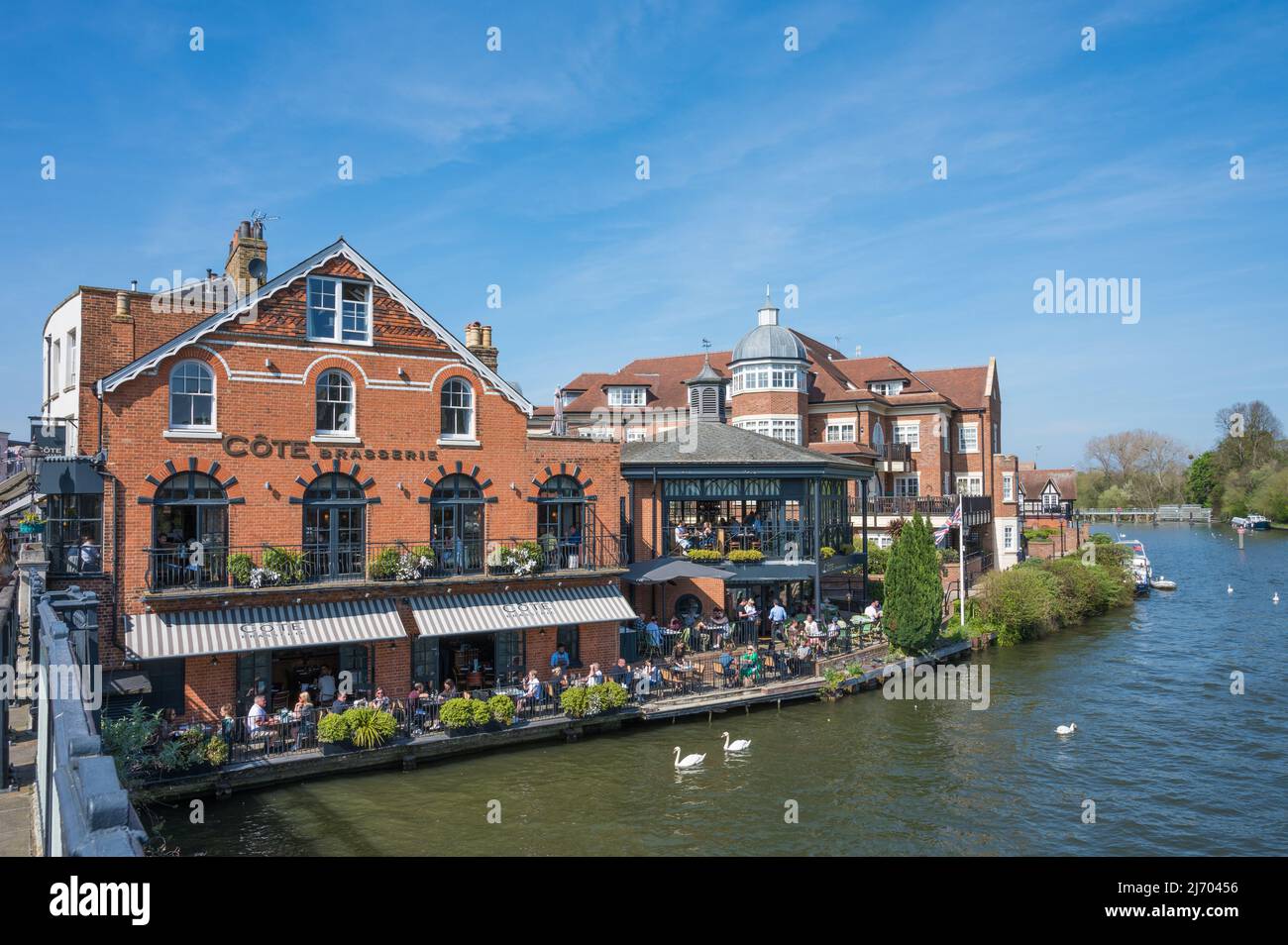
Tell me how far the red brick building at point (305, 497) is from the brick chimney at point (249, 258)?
0.06 m

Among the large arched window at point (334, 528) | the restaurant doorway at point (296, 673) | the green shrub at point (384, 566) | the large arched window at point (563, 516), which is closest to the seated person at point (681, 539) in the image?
the large arched window at point (563, 516)

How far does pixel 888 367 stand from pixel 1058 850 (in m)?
46.3


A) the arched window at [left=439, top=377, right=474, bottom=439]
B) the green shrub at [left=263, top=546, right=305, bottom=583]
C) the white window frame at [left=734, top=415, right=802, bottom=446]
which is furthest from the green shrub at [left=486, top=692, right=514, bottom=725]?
the white window frame at [left=734, top=415, right=802, bottom=446]

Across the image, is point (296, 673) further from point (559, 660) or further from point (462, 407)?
point (462, 407)

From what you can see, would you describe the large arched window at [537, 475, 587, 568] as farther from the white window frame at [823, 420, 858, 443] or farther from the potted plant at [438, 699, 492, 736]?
the white window frame at [823, 420, 858, 443]

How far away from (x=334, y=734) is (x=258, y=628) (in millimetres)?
3399

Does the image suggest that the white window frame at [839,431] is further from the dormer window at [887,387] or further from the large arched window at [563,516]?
the large arched window at [563,516]

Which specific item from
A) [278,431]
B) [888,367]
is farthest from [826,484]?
[888,367]

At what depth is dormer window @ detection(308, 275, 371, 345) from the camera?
22.2 m

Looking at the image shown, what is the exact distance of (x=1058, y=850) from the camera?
643 inches

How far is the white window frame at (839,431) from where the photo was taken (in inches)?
2096

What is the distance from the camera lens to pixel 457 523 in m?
24.3
